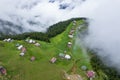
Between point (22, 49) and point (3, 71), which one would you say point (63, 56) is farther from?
point (3, 71)

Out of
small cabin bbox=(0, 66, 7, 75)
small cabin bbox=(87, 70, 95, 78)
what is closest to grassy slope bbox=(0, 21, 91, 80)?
small cabin bbox=(0, 66, 7, 75)

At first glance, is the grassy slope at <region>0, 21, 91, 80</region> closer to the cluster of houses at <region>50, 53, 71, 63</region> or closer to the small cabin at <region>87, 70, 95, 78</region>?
the cluster of houses at <region>50, 53, 71, 63</region>

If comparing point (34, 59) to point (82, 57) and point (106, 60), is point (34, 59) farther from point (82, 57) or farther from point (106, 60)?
point (106, 60)

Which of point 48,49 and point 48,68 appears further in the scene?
point 48,49

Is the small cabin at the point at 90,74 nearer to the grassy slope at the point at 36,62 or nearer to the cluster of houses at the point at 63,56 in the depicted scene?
the grassy slope at the point at 36,62

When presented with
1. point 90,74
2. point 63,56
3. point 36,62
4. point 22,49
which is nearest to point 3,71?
point 36,62

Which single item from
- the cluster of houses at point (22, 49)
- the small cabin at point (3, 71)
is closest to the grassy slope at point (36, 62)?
the cluster of houses at point (22, 49)

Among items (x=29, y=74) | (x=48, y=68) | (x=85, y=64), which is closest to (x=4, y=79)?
(x=29, y=74)

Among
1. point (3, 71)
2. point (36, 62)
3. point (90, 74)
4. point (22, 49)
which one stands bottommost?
point (90, 74)

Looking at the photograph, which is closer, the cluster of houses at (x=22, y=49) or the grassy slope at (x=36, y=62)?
the grassy slope at (x=36, y=62)
